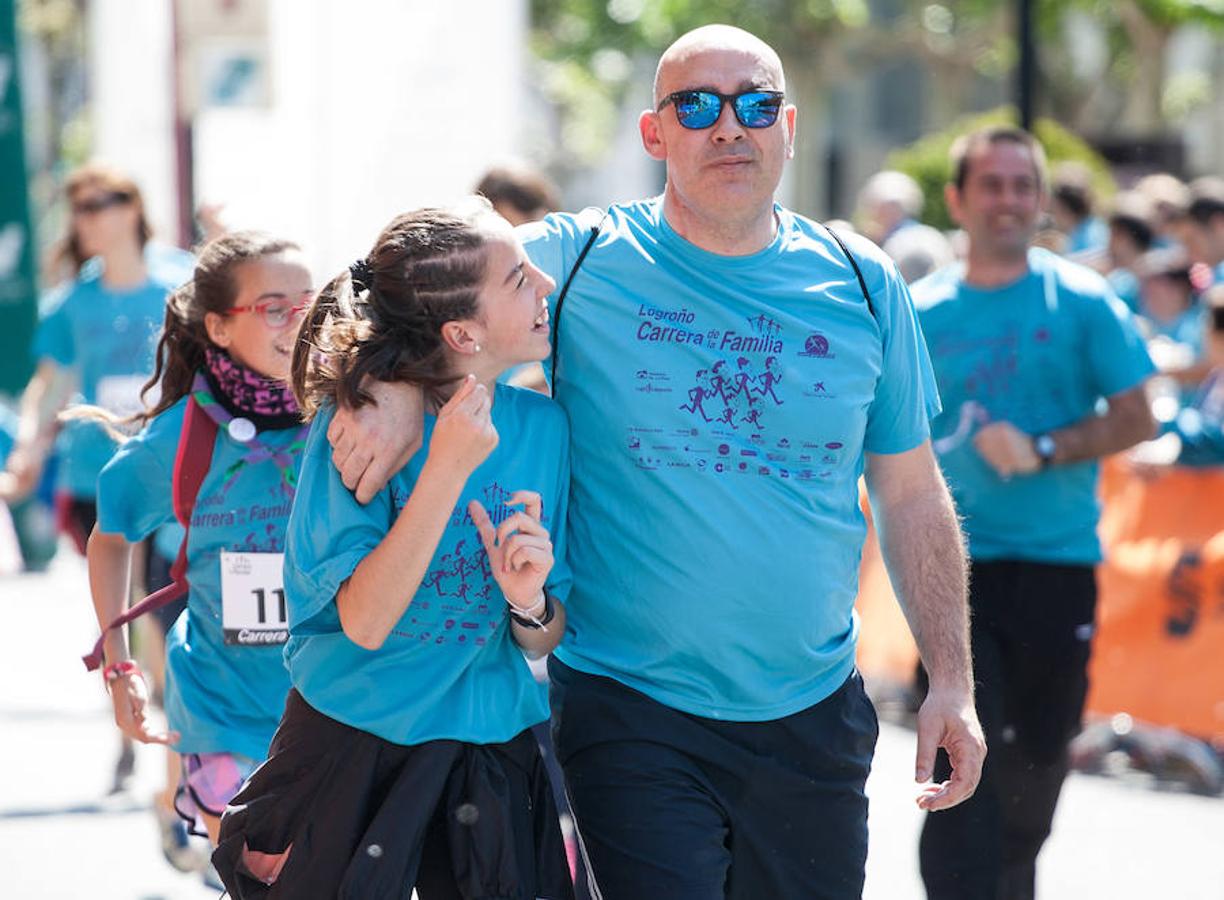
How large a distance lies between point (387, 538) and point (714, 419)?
0.73 m

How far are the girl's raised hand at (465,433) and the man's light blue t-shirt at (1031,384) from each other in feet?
8.21

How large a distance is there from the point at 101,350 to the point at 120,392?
A: 0.86ft

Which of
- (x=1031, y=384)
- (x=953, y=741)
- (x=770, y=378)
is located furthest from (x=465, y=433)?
(x=1031, y=384)

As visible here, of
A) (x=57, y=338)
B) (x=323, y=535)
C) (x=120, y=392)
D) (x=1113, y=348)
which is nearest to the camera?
(x=323, y=535)

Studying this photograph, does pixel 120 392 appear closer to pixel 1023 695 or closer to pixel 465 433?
pixel 1023 695

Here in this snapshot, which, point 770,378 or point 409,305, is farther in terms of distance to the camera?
point 770,378

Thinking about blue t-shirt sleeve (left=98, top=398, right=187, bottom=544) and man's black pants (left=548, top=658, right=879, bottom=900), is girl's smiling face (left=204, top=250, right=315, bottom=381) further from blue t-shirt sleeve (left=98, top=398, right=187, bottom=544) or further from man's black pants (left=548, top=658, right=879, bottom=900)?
man's black pants (left=548, top=658, right=879, bottom=900)

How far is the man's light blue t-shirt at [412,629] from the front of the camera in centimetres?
338

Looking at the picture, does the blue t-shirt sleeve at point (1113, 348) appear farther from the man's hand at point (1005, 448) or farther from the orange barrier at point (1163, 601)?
the orange barrier at point (1163, 601)

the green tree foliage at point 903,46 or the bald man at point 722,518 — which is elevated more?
the bald man at point 722,518

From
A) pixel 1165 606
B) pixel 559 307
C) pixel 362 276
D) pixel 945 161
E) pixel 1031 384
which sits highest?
pixel 362 276

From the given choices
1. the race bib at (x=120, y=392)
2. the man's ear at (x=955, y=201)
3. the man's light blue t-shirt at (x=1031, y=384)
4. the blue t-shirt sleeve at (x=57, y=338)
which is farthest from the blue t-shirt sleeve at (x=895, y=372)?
the blue t-shirt sleeve at (x=57, y=338)

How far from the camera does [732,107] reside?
3.84 metres

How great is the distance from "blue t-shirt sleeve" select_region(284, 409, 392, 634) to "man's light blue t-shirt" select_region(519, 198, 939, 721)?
20.0 inches
